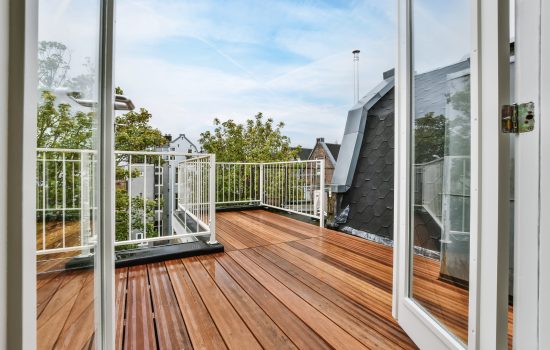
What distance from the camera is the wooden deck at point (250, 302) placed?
72cm

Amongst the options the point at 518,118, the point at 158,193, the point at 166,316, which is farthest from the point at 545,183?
the point at 158,193

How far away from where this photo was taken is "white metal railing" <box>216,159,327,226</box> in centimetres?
394

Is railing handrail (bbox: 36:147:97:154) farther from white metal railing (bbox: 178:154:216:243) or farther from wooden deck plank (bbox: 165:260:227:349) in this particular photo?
white metal railing (bbox: 178:154:216:243)

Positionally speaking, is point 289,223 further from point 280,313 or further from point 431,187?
point 431,187

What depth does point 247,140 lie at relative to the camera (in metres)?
8.71

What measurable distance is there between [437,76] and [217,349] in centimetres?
157

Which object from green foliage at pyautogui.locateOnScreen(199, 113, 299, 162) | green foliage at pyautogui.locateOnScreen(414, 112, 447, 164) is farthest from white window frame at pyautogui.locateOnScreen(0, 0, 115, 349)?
green foliage at pyautogui.locateOnScreen(199, 113, 299, 162)

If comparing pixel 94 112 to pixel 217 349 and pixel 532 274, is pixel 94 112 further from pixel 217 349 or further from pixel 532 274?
pixel 532 274

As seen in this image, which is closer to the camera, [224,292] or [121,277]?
[224,292]

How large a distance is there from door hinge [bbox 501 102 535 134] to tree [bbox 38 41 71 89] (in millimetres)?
1122

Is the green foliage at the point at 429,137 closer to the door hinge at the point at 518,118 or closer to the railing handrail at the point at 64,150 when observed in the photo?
the door hinge at the point at 518,118

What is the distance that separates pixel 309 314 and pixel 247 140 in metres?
7.65

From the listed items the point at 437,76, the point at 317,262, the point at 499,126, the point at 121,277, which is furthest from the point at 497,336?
the point at 121,277

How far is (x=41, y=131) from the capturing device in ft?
1.35
